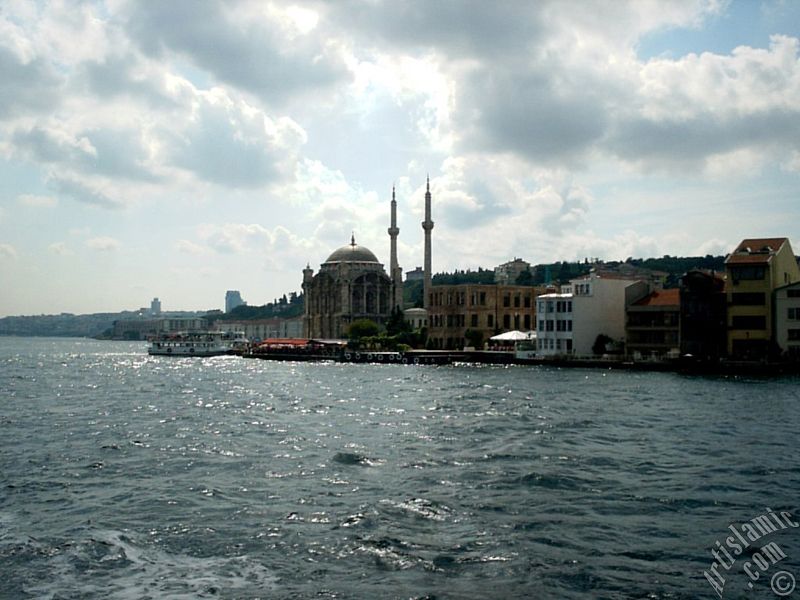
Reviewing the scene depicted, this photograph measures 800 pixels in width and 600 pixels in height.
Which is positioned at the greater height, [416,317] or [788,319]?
[416,317]

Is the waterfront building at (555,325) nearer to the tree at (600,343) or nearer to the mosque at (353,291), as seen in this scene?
the tree at (600,343)

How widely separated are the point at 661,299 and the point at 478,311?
3455 cm

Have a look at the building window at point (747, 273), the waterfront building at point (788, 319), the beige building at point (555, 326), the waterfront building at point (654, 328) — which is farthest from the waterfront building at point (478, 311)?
the waterfront building at point (788, 319)

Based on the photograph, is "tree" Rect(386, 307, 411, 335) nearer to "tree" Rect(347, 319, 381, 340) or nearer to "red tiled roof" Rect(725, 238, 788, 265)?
"tree" Rect(347, 319, 381, 340)

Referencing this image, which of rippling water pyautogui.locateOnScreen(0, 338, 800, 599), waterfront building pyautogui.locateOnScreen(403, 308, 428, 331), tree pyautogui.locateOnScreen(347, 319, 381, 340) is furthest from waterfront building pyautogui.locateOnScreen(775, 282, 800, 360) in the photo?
waterfront building pyautogui.locateOnScreen(403, 308, 428, 331)

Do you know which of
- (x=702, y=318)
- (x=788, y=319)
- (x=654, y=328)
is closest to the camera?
(x=788, y=319)

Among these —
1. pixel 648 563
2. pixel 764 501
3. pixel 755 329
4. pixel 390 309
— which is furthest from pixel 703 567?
pixel 390 309

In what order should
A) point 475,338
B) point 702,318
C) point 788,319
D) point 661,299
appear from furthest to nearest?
point 475,338, point 661,299, point 702,318, point 788,319

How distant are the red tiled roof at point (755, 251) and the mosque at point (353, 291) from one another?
3291 inches

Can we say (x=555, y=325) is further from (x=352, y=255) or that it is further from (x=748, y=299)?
(x=352, y=255)

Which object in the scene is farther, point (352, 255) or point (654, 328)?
point (352, 255)

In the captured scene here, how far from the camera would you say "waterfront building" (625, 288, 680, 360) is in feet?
254

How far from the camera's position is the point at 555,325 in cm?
8562

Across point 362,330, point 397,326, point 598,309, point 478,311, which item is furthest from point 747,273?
point 362,330
